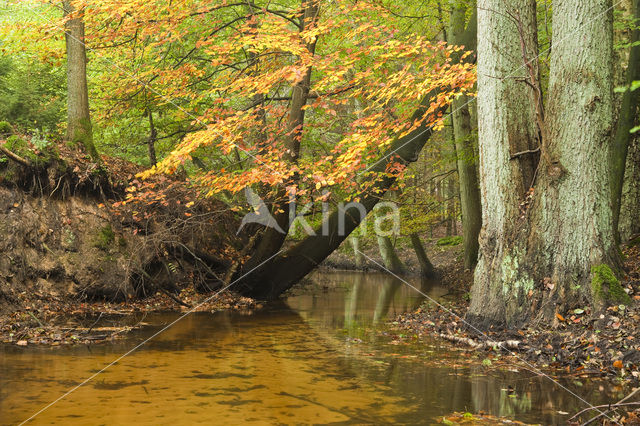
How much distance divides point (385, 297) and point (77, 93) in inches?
349

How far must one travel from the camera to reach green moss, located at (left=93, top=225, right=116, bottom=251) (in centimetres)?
1088

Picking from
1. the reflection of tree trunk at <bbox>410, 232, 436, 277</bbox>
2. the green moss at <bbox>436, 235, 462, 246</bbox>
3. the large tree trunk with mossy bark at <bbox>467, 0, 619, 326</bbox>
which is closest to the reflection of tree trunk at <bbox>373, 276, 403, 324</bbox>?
the reflection of tree trunk at <bbox>410, 232, 436, 277</bbox>

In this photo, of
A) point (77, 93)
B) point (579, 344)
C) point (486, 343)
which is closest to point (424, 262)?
point (77, 93)

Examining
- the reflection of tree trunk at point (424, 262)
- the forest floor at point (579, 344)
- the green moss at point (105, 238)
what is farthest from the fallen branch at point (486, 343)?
the reflection of tree trunk at point (424, 262)

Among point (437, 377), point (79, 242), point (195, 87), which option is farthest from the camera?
point (195, 87)

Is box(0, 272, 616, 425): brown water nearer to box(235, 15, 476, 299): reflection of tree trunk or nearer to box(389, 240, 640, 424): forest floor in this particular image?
box(389, 240, 640, 424): forest floor

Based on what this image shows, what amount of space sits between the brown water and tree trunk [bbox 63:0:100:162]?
4960mm

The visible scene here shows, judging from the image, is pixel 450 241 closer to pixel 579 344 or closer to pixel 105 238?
pixel 105 238

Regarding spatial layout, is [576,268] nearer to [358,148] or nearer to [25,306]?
[358,148]

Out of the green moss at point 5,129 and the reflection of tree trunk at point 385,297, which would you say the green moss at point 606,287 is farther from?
the green moss at point 5,129

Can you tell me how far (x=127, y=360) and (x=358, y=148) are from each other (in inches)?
169

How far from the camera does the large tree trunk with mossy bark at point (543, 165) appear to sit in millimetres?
6660

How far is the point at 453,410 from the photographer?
456 centimetres

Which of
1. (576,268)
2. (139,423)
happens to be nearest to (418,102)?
(576,268)
